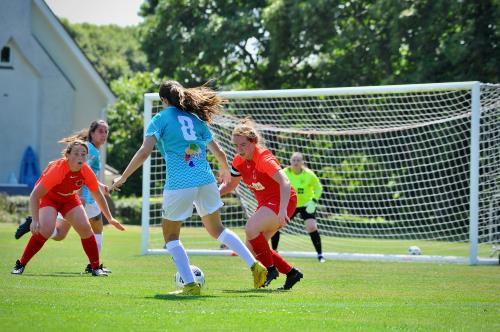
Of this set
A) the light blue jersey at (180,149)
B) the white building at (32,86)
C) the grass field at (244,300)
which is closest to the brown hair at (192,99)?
the light blue jersey at (180,149)

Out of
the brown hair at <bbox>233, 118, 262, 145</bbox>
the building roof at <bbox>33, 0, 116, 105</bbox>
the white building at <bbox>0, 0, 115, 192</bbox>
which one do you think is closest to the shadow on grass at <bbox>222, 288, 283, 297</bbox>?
the brown hair at <bbox>233, 118, 262, 145</bbox>

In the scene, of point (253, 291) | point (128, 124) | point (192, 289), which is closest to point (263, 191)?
point (253, 291)

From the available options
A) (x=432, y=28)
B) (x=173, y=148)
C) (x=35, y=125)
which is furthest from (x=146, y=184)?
(x=35, y=125)

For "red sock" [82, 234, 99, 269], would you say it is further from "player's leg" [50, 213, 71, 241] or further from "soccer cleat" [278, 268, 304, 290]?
"soccer cleat" [278, 268, 304, 290]

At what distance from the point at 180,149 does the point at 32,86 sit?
29.3 m

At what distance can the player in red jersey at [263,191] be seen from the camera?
10.0m

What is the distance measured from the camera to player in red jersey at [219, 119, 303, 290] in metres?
10.0

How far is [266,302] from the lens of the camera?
8.84m

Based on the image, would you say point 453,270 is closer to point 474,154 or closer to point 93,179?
point 474,154

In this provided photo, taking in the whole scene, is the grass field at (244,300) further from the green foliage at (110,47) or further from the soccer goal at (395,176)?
the green foliage at (110,47)

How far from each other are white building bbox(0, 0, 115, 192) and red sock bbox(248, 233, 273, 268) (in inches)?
1089

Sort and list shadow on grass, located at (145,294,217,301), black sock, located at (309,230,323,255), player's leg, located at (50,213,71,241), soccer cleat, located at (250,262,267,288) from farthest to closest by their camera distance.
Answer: black sock, located at (309,230,323,255)
player's leg, located at (50,213,71,241)
soccer cleat, located at (250,262,267,288)
shadow on grass, located at (145,294,217,301)

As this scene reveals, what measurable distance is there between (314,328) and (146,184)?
10.7 meters

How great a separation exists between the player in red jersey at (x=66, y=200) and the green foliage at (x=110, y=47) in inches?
3080
